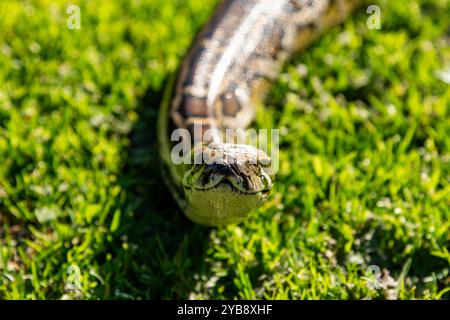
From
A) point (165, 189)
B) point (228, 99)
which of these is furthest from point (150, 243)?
point (228, 99)

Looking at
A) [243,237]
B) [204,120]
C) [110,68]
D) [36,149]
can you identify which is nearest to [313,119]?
[204,120]

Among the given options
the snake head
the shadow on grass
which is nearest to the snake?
the snake head

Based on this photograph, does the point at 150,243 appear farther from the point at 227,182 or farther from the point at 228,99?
the point at 228,99

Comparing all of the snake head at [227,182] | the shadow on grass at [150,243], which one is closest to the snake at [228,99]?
the snake head at [227,182]

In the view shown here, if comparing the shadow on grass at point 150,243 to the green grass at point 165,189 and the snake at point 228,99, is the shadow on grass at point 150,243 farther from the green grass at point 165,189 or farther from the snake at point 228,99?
the snake at point 228,99

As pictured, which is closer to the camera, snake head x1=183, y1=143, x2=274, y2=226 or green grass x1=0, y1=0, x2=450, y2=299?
snake head x1=183, y1=143, x2=274, y2=226

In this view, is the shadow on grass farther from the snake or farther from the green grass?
the snake
